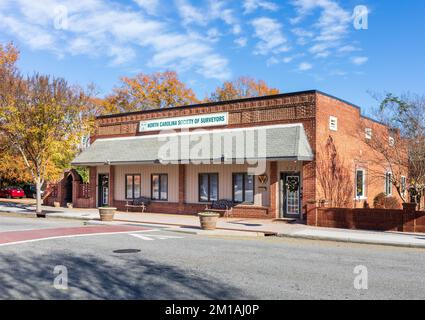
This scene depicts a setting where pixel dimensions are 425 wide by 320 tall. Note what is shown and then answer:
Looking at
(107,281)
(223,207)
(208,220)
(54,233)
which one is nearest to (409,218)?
(208,220)

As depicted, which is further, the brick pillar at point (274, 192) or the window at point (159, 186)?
the window at point (159, 186)

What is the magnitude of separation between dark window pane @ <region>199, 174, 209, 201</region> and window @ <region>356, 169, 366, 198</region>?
911 cm

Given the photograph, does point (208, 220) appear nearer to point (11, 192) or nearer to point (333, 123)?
point (333, 123)

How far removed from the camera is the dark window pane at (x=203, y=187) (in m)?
26.3

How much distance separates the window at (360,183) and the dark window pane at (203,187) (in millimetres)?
9108

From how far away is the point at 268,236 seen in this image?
60.2 ft

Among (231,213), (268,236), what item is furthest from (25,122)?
(268,236)

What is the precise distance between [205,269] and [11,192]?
141 ft

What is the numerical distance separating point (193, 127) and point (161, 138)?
2363 millimetres

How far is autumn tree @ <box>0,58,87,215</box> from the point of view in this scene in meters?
26.4

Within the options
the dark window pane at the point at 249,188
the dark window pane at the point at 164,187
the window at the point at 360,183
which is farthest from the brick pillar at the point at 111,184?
the window at the point at 360,183

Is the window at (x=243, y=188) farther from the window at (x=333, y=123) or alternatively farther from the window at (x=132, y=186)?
the window at (x=132, y=186)

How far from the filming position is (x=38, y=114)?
26531mm

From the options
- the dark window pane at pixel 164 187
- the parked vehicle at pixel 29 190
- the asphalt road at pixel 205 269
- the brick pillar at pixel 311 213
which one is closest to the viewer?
the asphalt road at pixel 205 269
